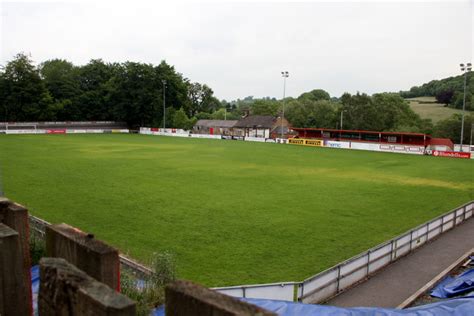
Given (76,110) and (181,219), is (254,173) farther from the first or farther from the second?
(76,110)

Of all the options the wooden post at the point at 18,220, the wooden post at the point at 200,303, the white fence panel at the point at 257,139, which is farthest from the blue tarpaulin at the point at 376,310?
the white fence panel at the point at 257,139

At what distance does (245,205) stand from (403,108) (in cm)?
7924

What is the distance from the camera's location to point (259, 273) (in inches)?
499

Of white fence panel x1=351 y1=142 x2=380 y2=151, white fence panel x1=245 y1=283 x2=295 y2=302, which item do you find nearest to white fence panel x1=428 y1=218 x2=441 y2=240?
white fence panel x1=245 y1=283 x2=295 y2=302

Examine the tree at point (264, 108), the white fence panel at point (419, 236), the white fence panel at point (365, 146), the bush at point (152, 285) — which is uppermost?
the tree at point (264, 108)

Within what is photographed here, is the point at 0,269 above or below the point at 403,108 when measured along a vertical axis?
below

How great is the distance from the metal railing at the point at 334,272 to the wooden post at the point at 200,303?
6519mm

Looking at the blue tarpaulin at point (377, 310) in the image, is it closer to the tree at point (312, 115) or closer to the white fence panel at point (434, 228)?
the white fence panel at point (434, 228)

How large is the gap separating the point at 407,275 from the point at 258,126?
8046cm

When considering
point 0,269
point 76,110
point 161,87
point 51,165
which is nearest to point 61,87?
point 76,110

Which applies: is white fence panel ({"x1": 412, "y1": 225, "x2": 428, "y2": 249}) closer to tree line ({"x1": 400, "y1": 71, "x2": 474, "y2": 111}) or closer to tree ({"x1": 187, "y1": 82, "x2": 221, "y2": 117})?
tree line ({"x1": 400, "y1": 71, "x2": 474, "y2": 111})

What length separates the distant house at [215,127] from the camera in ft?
324

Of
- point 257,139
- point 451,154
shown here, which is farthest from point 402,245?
point 257,139

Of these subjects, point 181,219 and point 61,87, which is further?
point 61,87
